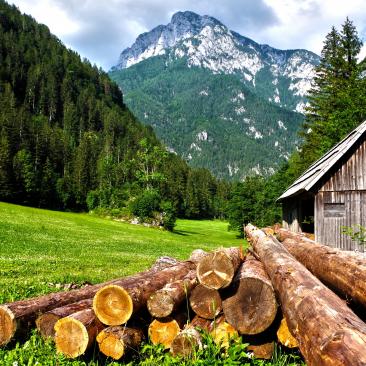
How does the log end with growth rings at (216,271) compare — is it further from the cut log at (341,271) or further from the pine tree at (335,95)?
the pine tree at (335,95)

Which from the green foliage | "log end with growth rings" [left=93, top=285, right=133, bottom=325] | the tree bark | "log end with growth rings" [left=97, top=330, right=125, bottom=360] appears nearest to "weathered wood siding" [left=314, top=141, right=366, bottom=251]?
the green foliage

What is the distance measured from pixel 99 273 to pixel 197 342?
936cm

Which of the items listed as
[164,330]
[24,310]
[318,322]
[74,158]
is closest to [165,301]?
[164,330]

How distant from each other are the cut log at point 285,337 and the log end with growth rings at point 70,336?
2.98 m

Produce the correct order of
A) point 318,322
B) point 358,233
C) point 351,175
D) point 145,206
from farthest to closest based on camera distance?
1. point 145,206
2. point 351,175
3. point 358,233
4. point 318,322

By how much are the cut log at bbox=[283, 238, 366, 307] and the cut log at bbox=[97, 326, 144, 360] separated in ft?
12.7

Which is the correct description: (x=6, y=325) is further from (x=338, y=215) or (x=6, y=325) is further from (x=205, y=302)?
(x=338, y=215)

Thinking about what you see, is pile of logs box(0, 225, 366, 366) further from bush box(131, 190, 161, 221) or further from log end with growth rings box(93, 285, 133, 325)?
bush box(131, 190, 161, 221)

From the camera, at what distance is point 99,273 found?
1452cm

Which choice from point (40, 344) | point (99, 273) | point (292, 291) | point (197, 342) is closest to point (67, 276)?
point (99, 273)

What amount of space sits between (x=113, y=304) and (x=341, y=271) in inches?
173

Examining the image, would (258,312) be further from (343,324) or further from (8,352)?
(8,352)

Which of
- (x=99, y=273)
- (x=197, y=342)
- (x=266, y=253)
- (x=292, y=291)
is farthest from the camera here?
(x=99, y=273)

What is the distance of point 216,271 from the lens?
6.17 metres
